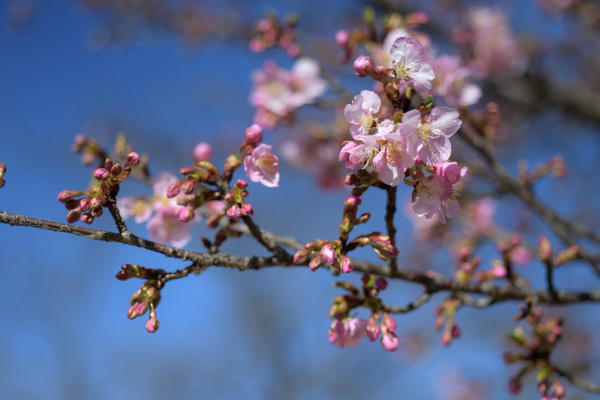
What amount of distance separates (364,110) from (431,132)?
0.71 ft

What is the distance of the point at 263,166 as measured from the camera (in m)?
1.78

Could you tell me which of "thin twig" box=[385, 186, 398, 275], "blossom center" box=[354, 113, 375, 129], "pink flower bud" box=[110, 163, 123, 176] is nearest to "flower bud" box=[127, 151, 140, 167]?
"pink flower bud" box=[110, 163, 123, 176]

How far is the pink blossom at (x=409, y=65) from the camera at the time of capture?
142 centimetres

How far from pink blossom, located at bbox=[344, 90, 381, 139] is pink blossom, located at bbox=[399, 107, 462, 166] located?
14 cm

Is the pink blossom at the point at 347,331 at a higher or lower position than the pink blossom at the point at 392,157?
lower

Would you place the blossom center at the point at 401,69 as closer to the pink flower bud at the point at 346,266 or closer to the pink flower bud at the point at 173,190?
the pink flower bud at the point at 346,266

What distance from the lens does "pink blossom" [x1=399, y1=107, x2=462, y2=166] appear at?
127 centimetres

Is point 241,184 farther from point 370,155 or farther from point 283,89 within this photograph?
point 283,89

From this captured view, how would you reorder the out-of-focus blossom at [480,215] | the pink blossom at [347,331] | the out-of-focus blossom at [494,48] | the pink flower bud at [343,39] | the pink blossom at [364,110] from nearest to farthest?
the pink blossom at [364,110] → the pink blossom at [347,331] → the pink flower bud at [343,39] → the out-of-focus blossom at [480,215] → the out-of-focus blossom at [494,48]

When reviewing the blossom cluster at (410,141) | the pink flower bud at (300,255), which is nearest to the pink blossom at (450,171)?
the blossom cluster at (410,141)

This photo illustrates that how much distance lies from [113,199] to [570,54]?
6.87 metres

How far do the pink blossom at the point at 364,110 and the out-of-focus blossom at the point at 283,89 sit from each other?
1820 millimetres

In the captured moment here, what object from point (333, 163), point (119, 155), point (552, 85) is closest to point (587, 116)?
point (552, 85)

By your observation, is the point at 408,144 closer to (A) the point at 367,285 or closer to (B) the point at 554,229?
(A) the point at 367,285
